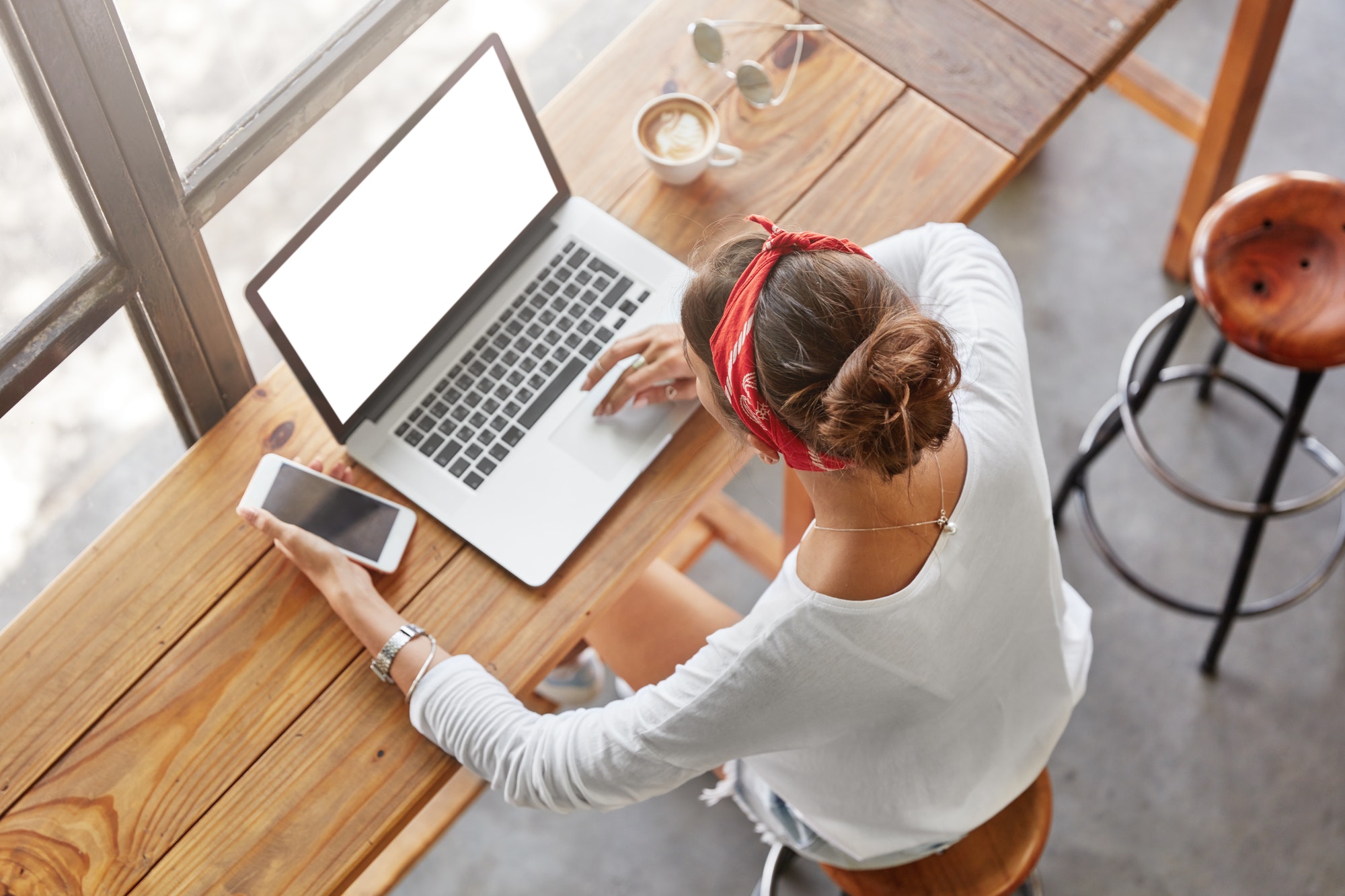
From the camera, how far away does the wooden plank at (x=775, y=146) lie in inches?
56.9

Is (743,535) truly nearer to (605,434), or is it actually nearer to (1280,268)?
(605,434)

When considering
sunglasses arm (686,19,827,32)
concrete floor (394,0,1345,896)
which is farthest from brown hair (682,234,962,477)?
concrete floor (394,0,1345,896)

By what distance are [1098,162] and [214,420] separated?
1955 mm

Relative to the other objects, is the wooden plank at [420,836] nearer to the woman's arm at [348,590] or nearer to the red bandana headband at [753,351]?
the woman's arm at [348,590]

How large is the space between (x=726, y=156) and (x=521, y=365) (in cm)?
38

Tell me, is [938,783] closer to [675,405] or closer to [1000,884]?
[1000,884]

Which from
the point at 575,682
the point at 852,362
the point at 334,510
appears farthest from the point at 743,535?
the point at 852,362

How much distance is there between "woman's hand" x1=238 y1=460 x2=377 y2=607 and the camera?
1.25 meters

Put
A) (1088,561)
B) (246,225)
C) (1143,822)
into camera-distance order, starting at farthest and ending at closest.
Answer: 1. (1088,561)
2. (1143,822)
3. (246,225)

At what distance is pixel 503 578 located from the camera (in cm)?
129

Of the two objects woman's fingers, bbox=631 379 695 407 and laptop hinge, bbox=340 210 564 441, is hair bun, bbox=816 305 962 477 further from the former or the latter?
laptop hinge, bbox=340 210 564 441

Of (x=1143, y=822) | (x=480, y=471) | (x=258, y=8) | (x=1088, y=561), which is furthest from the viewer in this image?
(x=1088, y=561)

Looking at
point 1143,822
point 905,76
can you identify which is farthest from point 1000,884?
point 905,76

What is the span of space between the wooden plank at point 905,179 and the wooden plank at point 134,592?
69cm
